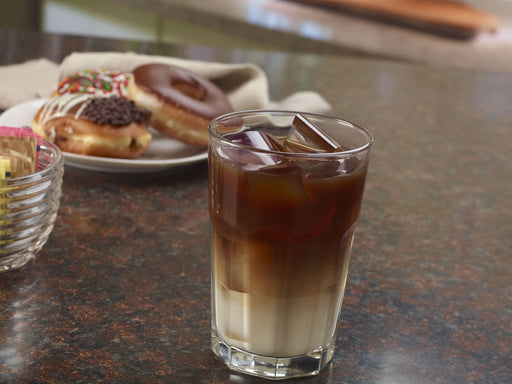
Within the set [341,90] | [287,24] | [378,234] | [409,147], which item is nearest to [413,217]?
[378,234]

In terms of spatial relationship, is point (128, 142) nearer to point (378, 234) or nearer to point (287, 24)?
point (378, 234)

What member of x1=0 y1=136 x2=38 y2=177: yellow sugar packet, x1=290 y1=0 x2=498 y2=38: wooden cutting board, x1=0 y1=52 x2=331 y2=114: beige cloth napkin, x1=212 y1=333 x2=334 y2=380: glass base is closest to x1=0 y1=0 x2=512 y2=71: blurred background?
x1=290 y1=0 x2=498 y2=38: wooden cutting board

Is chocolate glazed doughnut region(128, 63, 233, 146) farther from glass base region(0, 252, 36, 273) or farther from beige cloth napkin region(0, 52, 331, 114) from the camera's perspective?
glass base region(0, 252, 36, 273)

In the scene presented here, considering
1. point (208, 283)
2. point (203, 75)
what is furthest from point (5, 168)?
point (203, 75)

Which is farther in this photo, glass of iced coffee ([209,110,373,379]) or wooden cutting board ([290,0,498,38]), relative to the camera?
wooden cutting board ([290,0,498,38])

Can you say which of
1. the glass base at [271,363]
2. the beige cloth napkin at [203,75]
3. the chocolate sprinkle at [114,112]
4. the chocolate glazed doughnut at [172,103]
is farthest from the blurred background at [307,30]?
the glass base at [271,363]
